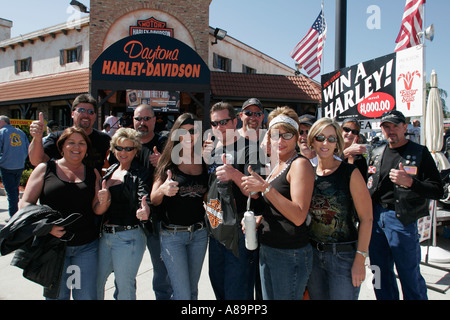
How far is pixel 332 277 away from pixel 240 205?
87 cm

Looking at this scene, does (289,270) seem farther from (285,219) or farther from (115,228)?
(115,228)

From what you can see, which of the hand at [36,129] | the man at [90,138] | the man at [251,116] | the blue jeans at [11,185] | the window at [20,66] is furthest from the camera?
the window at [20,66]

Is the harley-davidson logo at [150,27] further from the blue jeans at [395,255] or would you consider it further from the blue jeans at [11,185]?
the blue jeans at [395,255]

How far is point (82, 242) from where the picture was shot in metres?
2.50

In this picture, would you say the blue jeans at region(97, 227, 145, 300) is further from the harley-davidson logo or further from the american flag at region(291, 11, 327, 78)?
the harley-davidson logo

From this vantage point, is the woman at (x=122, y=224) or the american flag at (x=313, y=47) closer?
the woman at (x=122, y=224)

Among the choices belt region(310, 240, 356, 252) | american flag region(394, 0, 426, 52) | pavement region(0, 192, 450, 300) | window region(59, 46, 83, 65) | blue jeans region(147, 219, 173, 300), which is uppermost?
window region(59, 46, 83, 65)

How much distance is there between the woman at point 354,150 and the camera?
311cm

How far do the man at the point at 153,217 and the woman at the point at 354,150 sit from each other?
195 centimetres

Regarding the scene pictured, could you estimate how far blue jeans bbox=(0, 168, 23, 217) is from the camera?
607 cm

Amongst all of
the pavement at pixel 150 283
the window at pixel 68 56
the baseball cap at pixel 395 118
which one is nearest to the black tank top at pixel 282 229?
the baseball cap at pixel 395 118

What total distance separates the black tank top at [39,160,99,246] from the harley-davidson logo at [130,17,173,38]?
13.3 m

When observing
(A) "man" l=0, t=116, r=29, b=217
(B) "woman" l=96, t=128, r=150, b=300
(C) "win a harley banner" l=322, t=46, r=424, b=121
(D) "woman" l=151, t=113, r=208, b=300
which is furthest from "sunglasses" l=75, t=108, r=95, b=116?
(C) "win a harley banner" l=322, t=46, r=424, b=121
